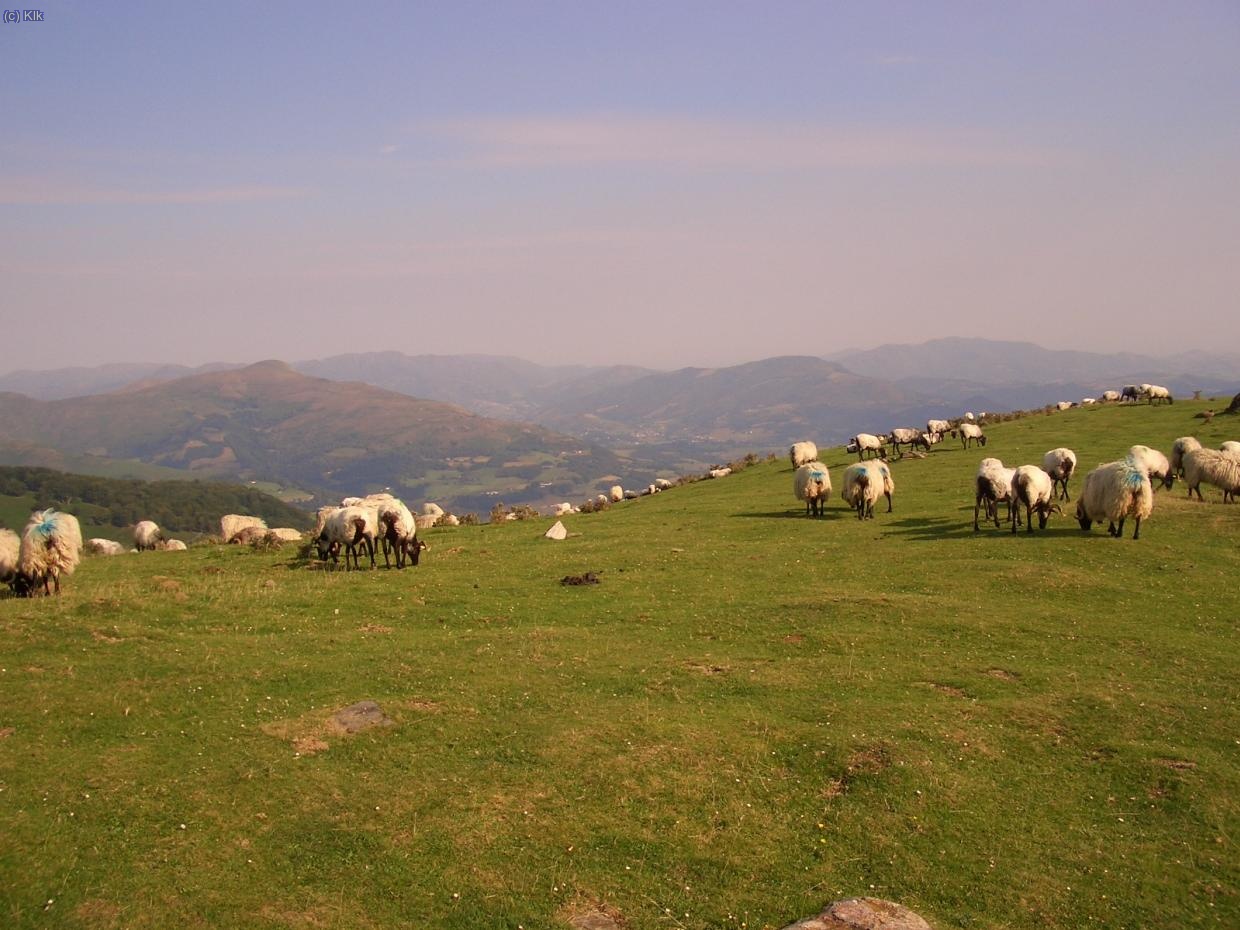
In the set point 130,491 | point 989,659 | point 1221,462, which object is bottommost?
point 130,491

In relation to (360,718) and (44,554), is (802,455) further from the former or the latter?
(44,554)

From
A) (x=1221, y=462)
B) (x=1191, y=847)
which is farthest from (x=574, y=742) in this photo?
(x=1221, y=462)

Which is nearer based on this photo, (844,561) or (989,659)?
(989,659)

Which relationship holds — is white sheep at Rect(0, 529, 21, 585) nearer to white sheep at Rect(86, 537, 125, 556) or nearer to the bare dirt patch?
white sheep at Rect(86, 537, 125, 556)

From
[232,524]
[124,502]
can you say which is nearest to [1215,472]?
[232,524]

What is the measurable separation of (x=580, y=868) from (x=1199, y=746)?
11822mm

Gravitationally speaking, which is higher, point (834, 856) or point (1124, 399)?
point (1124, 399)

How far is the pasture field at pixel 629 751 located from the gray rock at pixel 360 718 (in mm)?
298

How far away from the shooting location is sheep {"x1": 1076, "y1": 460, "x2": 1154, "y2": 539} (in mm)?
28453

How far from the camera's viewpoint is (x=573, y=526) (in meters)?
40.6

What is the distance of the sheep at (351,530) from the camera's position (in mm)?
28984

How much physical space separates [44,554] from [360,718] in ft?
48.2

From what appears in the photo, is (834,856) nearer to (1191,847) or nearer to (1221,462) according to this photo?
(1191,847)

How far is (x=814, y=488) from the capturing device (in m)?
37.1
